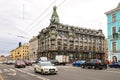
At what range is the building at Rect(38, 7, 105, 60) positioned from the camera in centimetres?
10406

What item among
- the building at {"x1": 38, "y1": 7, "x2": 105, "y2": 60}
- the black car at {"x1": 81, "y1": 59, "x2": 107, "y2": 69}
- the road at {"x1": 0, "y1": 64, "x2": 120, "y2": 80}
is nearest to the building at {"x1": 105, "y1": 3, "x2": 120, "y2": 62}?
the black car at {"x1": 81, "y1": 59, "x2": 107, "y2": 69}

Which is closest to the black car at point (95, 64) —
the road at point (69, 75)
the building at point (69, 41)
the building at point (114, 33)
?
the road at point (69, 75)

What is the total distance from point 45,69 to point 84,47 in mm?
90525

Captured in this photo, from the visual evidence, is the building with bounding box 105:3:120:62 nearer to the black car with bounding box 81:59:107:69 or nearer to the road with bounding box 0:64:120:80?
the black car with bounding box 81:59:107:69

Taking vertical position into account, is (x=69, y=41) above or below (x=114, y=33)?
above

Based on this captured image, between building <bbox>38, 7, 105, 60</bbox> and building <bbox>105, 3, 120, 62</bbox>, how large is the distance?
128ft

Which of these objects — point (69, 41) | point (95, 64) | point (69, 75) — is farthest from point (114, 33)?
point (69, 41)

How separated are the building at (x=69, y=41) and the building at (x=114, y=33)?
38938mm

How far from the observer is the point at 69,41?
112 metres

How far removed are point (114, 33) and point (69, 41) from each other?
57.4 metres

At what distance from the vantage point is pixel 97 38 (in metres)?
124

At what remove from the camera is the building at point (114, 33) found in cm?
5453

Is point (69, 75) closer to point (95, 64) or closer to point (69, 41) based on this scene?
point (95, 64)

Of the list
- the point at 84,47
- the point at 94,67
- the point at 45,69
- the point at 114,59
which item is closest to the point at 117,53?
the point at 114,59
